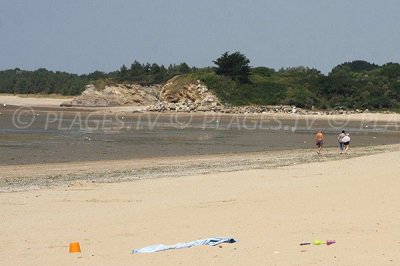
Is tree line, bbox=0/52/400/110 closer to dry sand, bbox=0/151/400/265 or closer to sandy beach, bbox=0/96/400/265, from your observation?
sandy beach, bbox=0/96/400/265

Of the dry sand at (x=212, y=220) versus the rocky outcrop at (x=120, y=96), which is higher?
the rocky outcrop at (x=120, y=96)

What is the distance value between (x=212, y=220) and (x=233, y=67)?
66.7 meters

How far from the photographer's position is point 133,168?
20.5 m

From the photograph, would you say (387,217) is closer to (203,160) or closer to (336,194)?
(336,194)

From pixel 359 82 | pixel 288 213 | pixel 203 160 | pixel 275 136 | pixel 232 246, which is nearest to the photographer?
pixel 232 246

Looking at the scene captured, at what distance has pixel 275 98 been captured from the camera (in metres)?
73.1

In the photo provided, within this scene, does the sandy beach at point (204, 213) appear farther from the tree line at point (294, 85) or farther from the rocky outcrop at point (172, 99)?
the tree line at point (294, 85)

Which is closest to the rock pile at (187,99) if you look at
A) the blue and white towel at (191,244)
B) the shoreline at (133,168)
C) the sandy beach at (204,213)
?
the shoreline at (133,168)

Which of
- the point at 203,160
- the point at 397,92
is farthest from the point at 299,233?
the point at 397,92

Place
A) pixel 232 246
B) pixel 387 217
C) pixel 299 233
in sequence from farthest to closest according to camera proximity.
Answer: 1. pixel 387 217
2. pixel 299 233
3. pixel 232 246

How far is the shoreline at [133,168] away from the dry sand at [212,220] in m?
1.25

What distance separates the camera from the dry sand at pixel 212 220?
811 cm

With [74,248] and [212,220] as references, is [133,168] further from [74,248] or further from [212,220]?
[74,248]

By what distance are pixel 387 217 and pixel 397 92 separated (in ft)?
224
